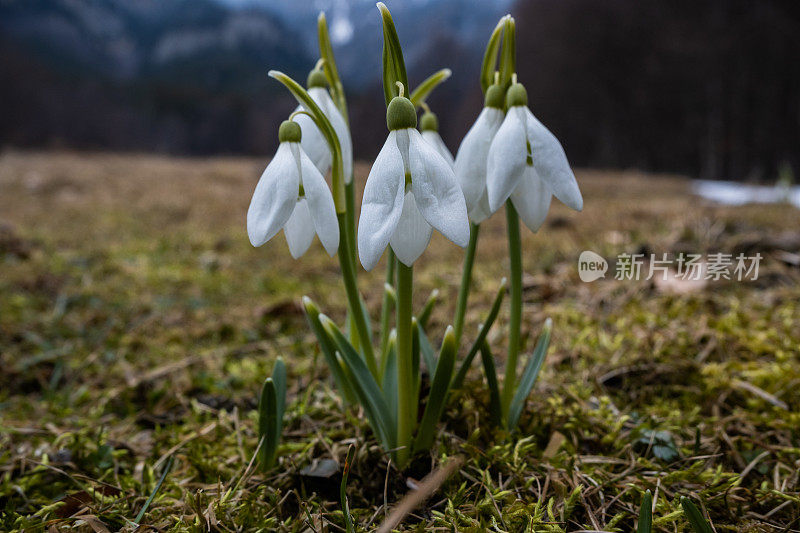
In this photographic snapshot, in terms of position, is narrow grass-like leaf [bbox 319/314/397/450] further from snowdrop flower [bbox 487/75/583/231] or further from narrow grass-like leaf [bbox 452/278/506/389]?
snowdrop flower [bbox 487/75/583/231]

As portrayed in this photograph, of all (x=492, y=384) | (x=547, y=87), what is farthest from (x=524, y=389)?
(x=547, y=87)

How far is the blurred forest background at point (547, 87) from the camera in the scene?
934 centimetres

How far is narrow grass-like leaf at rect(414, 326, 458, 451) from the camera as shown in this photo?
0.76 meters

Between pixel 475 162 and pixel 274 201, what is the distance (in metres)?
0.31

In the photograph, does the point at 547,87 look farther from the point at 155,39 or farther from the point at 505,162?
the point at 155,39

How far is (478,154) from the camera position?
2.45 feet

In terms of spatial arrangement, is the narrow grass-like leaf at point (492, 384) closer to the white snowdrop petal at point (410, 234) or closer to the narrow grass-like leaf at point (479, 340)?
the narrow grass-like leaf at point (479, 340)

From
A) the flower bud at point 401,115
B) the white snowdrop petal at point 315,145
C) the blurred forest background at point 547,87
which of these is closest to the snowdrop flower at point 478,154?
the flower bud at point 401,115

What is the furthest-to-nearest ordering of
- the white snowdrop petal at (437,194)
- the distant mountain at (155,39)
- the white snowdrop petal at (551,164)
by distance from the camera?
1. the distant mountain at (155,39)
2. the white snowdrop petal at (551,164)
3. the white snowdrop petal at (437,194)

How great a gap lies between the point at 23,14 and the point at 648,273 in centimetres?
2154

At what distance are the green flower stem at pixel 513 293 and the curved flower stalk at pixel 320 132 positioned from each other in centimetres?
31

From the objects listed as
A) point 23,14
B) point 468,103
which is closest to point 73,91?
point 23,14

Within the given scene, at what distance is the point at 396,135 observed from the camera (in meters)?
0.64

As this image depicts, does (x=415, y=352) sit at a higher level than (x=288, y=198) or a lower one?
lower
